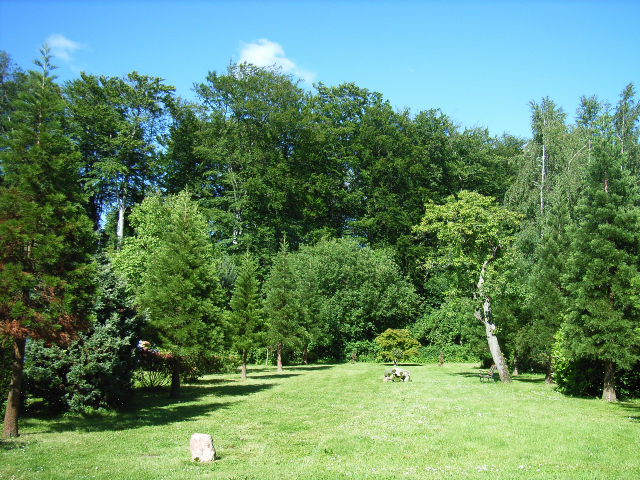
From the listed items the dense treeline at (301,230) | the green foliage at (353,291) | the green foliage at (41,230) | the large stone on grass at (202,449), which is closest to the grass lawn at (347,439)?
the large stone on grass at (202,449)

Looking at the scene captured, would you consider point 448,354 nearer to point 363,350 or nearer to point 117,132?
point 363,350

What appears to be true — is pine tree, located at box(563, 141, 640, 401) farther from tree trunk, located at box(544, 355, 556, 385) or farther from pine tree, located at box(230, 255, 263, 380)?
pine tree, located at box(230, 255, 263, 380)

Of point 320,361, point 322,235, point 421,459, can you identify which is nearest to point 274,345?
point 320,361

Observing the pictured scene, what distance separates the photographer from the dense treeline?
39.1 ft

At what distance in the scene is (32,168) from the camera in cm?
1132

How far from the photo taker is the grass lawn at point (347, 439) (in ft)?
27.7

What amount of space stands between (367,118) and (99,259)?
121 ft

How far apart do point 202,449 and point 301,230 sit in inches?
1533

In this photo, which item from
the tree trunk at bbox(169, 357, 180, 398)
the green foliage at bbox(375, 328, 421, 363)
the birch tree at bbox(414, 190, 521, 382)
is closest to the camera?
the tree trunk at bbox(169, 357, 180, 398)

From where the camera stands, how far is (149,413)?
604 inches

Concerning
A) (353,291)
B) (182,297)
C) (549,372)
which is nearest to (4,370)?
(182,297)

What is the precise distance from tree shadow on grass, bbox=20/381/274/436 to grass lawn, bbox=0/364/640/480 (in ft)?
0.18

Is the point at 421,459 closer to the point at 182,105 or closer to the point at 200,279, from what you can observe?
the point at 200,279

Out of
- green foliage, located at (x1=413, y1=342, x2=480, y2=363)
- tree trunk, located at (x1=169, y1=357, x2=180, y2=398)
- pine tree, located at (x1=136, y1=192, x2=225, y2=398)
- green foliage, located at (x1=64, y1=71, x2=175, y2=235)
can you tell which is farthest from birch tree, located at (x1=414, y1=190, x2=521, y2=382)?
green foliage, located at (x1=64, y1=71, x2=175, y2=235)
